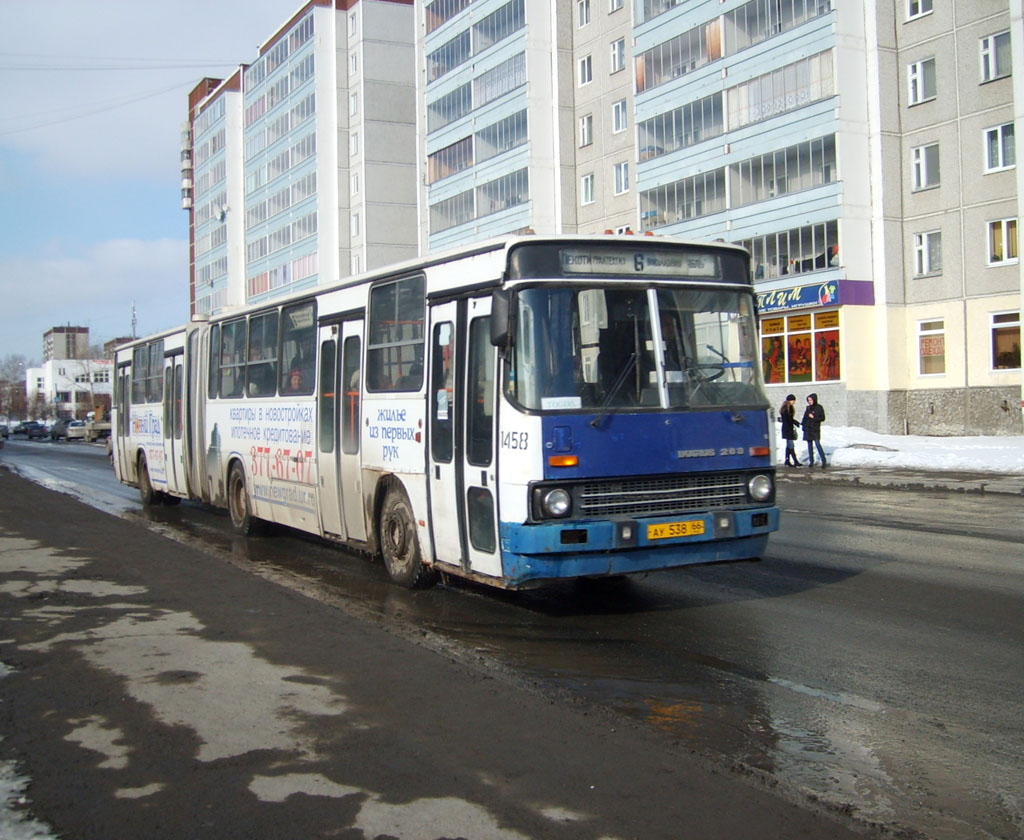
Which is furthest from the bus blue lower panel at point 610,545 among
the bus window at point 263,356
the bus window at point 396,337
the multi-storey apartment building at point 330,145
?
the multi-storey apartment building at point 330,145

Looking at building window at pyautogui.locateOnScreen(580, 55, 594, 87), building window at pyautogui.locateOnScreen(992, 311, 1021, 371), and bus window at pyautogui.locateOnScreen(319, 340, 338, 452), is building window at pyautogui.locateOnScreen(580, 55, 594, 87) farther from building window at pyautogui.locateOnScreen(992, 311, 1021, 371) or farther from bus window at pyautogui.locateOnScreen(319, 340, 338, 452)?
bus window at pyautogui.locateOnScreen(319, 340, 338, 452)

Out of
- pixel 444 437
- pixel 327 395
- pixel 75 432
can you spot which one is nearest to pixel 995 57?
pixel 327 395

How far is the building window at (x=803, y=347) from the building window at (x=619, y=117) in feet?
44.0

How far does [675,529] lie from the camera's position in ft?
26.9

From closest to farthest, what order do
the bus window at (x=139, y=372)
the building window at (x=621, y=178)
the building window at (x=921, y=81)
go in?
the bus window at (x=139, y=372)
the building window at (x=921, y=81)
the building window at (x=621, y=178)

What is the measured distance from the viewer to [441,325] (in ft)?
30.4

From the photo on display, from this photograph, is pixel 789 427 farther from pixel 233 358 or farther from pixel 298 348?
pixel 298 348

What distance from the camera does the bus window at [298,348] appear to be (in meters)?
12.3

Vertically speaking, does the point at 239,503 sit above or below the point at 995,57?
below

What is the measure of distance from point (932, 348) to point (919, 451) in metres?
10.4

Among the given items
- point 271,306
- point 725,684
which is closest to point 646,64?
point 271,306

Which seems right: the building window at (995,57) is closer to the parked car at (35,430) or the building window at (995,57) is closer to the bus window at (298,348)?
the bus window at (298,348)

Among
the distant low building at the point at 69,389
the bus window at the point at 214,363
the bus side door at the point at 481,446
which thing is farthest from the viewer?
the distant low building at the point at 69,389

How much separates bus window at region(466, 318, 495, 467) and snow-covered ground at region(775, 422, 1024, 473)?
18265 millimetres
